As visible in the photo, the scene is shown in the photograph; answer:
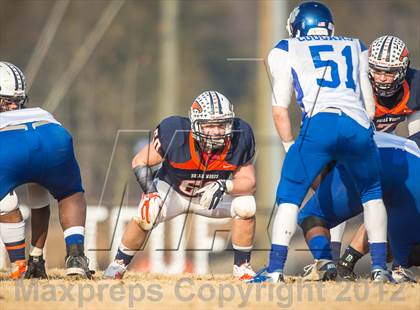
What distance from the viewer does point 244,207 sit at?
766cm

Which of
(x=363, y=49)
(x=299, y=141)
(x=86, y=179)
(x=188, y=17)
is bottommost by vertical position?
(x=86, y=179)

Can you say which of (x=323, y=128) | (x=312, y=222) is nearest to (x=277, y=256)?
(x=312, y=222)

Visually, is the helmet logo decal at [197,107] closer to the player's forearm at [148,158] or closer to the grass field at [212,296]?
the player's forearm at [148,158]

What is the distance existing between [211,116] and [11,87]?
1568 mm

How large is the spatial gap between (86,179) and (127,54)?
11.2 ft

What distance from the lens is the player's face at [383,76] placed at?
26.4 ft

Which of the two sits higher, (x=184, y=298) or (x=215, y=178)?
(x=215, y=178)

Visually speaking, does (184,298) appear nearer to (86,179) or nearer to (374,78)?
(374,78)

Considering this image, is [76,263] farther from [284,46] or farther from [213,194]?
[284,46]

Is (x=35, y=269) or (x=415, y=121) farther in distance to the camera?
(x=415, y=121)

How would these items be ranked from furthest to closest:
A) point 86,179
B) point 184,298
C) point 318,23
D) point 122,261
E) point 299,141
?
point 86,179 < point 122,261 < point 318,23 < point 299,141 < point 184,298

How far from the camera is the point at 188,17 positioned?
28.1 meters

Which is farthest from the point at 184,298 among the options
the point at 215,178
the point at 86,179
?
the point at 86,179

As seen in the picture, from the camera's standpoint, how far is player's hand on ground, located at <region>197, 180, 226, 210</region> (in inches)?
297
